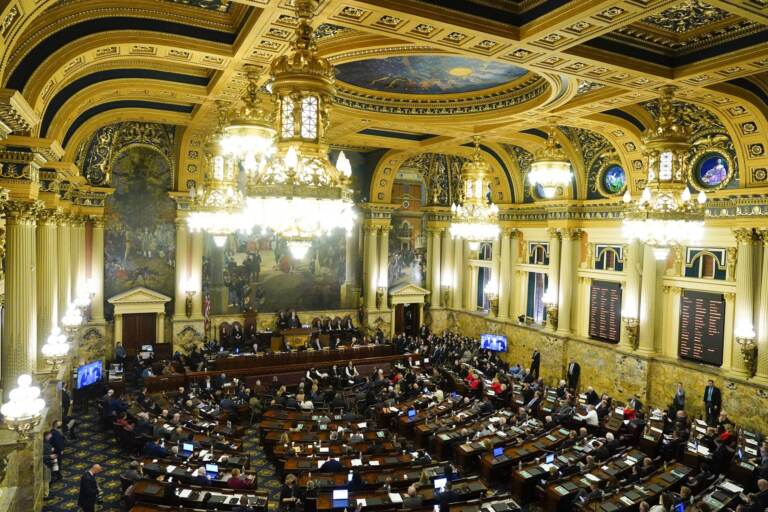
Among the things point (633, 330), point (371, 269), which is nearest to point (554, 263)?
point (633, 330)

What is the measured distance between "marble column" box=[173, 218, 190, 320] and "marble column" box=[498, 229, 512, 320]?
48.5ft

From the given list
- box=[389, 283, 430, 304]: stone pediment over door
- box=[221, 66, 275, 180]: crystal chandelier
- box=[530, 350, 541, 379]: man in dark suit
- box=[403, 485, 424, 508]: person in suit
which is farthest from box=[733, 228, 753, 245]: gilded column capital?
box=[389, 283, 430, 304]: stone pediment over door

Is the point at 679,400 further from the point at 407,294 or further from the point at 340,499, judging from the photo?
the point at 407,294

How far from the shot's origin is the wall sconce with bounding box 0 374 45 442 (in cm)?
801

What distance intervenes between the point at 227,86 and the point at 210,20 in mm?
2980

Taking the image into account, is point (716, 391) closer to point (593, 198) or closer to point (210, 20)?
point (593, 198)

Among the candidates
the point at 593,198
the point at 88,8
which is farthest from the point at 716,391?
the point at 88,8

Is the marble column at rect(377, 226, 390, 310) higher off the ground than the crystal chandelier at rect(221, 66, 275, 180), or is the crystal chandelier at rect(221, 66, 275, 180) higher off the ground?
the crystal chandelier at rect(221, 66, 275, 180)

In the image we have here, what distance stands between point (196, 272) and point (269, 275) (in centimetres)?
371

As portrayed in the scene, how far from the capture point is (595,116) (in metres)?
16.0

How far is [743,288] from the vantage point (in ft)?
50.6

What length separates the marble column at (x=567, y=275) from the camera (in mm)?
21672

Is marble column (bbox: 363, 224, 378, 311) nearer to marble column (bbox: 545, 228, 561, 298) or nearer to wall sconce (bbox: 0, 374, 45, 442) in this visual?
marble column (bbox: 545, 228, 561, 298)

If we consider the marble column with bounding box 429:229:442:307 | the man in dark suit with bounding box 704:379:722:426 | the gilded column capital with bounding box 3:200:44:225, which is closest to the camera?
the gilded column capital with bounding box 3:200:44:225
